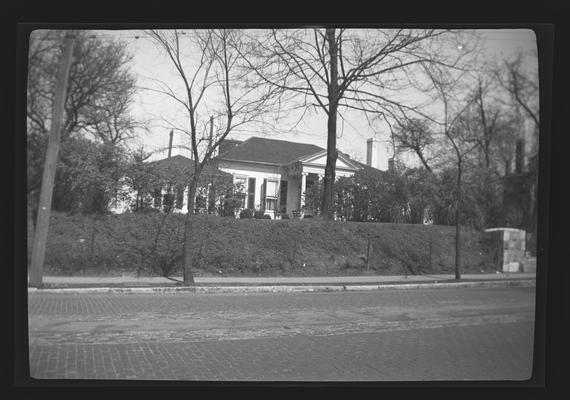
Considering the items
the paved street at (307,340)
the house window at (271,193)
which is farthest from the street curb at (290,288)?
the house window at (271,193)

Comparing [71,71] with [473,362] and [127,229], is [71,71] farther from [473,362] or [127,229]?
[473,362]

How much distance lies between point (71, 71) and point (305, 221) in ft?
9.68

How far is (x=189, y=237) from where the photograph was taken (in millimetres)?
6496

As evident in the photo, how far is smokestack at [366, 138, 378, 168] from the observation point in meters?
4.49

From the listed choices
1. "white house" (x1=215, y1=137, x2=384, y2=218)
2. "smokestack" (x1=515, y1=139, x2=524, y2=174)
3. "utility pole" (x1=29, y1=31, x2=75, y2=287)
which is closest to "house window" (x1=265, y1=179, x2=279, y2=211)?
"white house" (x1=215, y1=137, x2=384, y2=218)

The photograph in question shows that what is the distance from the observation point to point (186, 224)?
6480 mm

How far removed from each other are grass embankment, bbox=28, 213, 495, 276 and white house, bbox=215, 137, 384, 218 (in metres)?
0.36

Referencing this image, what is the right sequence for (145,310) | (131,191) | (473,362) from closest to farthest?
(473,362) < (131,191) < (145,310)

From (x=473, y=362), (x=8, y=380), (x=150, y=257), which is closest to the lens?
(x=8, y=380)

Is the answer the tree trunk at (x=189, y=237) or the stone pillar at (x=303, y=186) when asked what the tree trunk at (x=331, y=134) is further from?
the tree trunk at (x=189, y=237)

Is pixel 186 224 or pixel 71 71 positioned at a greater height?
pixel 71 71

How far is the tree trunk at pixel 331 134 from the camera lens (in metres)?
4.45

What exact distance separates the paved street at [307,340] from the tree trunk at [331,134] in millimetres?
1306

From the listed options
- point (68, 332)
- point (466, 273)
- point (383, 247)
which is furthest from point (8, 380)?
point (466, 273)
